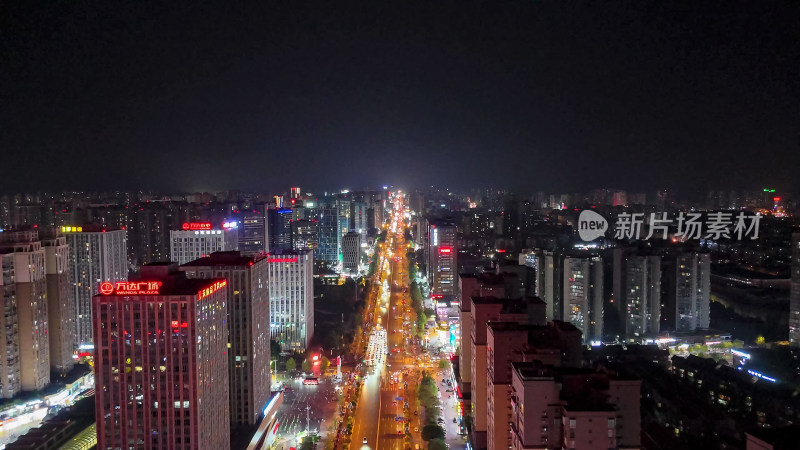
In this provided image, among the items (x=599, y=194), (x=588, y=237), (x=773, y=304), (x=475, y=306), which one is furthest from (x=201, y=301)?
(x=599, y=194)

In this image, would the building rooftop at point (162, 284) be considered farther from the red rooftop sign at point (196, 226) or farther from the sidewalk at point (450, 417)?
the red rooftop sign at point (196, 226)

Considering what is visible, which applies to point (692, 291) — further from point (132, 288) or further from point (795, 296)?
point (132, 288)

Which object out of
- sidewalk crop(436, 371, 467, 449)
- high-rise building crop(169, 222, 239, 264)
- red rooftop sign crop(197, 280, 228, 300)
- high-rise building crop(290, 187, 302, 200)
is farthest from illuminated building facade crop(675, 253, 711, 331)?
high-rise building crop(290, 187, 302, 200)

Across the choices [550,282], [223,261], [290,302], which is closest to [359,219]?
[290,302]

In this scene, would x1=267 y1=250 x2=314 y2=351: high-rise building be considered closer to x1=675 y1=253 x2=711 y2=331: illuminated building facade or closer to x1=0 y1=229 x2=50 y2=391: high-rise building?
x1=0 y1=229 x2=50 y2=391: high-rise building

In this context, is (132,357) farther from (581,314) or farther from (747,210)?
(747,210)

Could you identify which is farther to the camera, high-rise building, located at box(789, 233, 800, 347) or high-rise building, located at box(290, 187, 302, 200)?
high-rise building, located at box(290, 187, 302, 200)

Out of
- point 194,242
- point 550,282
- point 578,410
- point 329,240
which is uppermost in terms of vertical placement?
point 194,242
